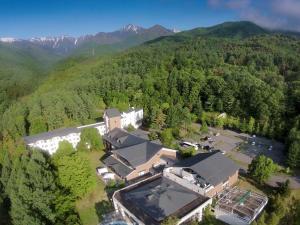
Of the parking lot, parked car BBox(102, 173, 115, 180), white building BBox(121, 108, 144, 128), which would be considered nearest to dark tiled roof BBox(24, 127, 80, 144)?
white building BBox(121, 108, 144, 128)

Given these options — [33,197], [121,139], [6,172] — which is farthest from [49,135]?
[33,197]

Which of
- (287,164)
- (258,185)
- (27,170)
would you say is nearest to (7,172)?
(27,170)

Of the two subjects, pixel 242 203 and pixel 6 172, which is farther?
pixel 6 172

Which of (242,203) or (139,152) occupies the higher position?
(139,152)

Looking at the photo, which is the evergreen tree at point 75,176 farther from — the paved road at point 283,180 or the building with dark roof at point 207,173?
the paved road at point 283,180

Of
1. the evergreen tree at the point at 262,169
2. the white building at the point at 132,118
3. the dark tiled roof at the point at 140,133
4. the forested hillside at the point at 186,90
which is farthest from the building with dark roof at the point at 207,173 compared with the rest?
the white building at the point at 132,118

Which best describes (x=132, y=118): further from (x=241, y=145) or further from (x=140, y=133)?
(x=241, y=145)
